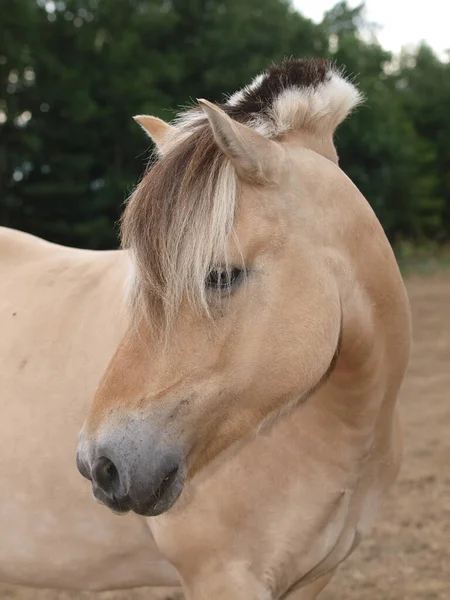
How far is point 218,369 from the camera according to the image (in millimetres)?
1537

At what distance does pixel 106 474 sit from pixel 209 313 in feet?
1.39

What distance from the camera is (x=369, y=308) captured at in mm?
1812

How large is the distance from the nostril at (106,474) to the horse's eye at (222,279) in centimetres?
45

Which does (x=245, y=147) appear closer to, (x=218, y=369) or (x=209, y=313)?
(x=209, y=313)

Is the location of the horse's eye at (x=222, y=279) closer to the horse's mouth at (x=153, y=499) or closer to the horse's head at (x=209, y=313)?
the horse's head at (x=209, y=313)

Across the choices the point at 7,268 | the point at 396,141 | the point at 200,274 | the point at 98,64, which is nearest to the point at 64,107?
the point at 98,64

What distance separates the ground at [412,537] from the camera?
3359 mm

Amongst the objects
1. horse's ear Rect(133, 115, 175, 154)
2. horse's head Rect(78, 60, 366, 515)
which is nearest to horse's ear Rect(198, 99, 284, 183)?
horse's head Rect(78, 60, 366, 515)

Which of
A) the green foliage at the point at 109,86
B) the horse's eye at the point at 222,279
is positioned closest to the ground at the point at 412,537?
the horse's eye at the point at 222,279

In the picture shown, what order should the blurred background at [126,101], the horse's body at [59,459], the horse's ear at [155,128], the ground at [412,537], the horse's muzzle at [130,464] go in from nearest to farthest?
the horse's muzzle at [130,464], the horse's ear at [155,128], the horse's body at [59,459], the ground at [412,537], the blurred background at [126,101]

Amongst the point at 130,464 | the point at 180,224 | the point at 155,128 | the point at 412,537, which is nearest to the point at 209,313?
the point at 180,224

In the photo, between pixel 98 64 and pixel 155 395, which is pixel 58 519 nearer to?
pixel 155 395

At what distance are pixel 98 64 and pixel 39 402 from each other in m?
18.9

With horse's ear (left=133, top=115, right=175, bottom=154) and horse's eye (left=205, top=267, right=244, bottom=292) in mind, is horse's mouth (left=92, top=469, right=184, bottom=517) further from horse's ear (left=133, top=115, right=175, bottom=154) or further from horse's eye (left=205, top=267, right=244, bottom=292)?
horse's ear (left=133, top=115, right=175, bottom=154)
